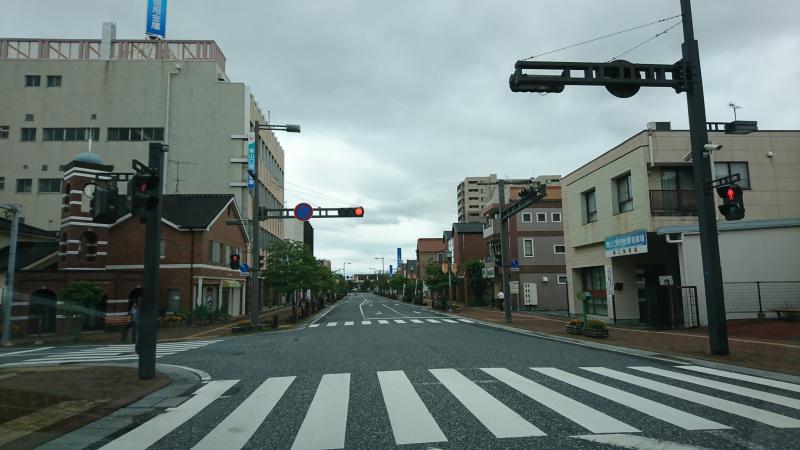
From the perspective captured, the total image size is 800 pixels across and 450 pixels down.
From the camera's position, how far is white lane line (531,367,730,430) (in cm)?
582

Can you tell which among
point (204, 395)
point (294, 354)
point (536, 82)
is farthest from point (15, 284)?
point (536, 82)

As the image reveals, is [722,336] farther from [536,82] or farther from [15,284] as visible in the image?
[15,284]

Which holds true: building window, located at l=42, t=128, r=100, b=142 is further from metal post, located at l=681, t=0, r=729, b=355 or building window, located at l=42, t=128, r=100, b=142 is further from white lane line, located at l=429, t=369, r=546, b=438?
metal post, located at l=681, t=0, r=729, b=355

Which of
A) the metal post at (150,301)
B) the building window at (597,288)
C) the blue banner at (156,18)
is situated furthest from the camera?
the blue banner at (156,18)

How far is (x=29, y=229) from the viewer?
110 ft

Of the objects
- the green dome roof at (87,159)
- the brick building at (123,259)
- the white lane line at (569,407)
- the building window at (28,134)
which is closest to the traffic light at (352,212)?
the brick building at (123,259)

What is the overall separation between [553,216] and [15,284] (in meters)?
42.0

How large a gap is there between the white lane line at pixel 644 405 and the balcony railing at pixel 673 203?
15696 mm

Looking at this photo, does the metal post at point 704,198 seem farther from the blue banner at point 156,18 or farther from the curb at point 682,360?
the blue banner at point 156,18

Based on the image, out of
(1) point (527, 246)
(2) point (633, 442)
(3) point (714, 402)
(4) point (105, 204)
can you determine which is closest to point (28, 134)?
(4) point (105, 204)

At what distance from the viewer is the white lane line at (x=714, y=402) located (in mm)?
5941

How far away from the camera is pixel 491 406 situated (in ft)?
22.6

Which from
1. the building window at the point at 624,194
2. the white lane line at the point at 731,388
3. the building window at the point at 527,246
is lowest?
the white lane line at the point at 731,388

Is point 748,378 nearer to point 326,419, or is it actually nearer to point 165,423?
point 326,419
